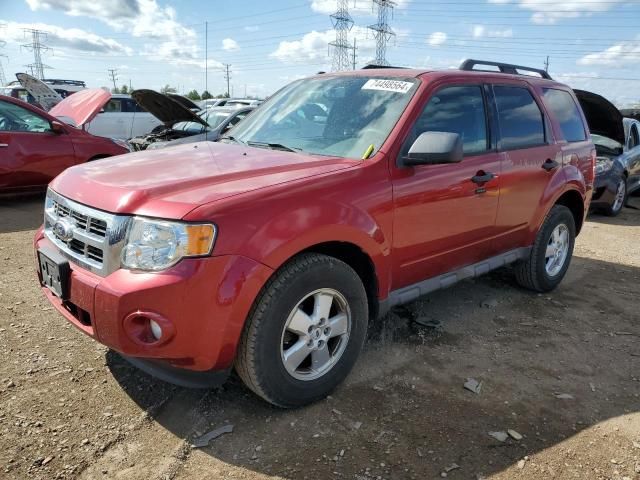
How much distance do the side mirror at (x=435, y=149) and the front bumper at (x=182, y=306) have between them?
1.17 meters

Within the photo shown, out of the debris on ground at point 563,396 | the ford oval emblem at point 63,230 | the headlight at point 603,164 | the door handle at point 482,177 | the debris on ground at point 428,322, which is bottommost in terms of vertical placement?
the debris on ground at point 563,396

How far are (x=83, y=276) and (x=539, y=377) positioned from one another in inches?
108

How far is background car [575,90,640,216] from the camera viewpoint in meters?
7.92

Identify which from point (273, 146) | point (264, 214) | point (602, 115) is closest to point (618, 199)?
point (602, 115)

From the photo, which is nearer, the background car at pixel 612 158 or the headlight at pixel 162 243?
the headlight at pixel 162 243

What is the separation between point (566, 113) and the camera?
4.73m

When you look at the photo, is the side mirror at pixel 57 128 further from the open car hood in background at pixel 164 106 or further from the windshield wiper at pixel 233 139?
the windshield wiper at pixel 233 139

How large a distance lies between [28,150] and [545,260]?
6.79 meters

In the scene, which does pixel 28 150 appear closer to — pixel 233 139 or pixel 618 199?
pixel 233 139

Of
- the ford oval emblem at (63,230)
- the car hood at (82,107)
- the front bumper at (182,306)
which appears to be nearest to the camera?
the front bumper at (182,306)

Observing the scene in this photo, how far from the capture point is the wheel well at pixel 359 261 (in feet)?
9.24

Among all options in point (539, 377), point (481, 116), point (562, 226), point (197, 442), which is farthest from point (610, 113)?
point (197, 442)

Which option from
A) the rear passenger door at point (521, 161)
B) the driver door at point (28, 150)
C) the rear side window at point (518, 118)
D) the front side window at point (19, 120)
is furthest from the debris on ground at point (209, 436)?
the front side window at point (19, 120)

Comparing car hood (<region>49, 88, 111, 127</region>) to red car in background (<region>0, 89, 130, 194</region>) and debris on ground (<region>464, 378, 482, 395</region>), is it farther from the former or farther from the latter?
debris on ground (<region>464, 378, 482, 395</region>)
